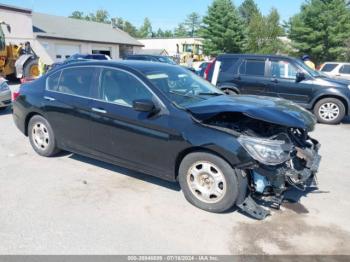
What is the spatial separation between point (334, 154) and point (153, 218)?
14.0 ft

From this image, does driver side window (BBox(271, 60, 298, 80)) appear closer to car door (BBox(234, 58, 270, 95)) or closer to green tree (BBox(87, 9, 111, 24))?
car door (BBox(234, 58, 270, 95))

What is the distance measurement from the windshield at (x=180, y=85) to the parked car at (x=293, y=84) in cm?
436

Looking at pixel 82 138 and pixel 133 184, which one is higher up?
pixel 82 138

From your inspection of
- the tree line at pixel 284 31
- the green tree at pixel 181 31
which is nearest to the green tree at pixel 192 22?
the green tree at pixel 181 31

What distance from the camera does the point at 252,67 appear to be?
1003 centimetres

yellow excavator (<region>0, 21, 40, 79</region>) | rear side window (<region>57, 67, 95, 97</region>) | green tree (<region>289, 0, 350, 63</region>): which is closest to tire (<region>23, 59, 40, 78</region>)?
yellow excavator (<region>0, 21, 40, 79</region>)

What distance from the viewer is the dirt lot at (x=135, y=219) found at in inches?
129

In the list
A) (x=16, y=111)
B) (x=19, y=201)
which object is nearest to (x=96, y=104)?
(x=19, y=201)

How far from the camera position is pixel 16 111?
19.8 ft

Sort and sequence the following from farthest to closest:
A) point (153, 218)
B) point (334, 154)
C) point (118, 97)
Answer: point (334, 154)
point (118, 97)
point (153, 218)

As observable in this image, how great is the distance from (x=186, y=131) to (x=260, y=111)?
0.87 meters

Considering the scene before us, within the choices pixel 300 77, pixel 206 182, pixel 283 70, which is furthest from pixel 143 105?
pixel 283 70

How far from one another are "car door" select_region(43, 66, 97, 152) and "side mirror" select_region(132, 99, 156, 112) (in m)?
1.05

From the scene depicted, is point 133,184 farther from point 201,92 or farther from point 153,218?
point 201,92
